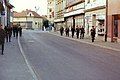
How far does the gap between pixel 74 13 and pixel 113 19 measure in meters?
25.7

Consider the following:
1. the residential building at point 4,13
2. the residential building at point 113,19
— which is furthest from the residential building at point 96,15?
the residential building at point 4,13

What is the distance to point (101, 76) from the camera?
13.8 m

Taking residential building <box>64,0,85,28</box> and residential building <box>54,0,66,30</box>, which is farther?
residential building <box>54,0,66,30</box>

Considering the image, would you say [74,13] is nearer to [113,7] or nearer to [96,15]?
[96,15]

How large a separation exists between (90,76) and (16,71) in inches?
123

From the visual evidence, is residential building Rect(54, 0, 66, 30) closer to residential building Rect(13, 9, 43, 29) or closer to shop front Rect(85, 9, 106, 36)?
shop front Rect(85, 9, 106, 36)

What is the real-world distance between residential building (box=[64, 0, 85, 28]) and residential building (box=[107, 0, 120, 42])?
54.4ft

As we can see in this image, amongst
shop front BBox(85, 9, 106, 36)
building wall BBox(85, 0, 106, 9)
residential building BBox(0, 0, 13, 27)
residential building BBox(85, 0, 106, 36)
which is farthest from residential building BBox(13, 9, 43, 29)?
shop front BBox(85, 9, 106, 36)

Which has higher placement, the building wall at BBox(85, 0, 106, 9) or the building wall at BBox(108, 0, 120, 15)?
the building wall at BBox(85, 0, 106, 9)

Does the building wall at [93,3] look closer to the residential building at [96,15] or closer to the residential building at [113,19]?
the residential building at [96,15]

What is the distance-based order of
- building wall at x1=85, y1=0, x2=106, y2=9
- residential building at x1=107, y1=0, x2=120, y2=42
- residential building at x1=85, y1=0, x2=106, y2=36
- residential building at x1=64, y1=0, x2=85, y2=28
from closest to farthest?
residential building at x1=107, y1=0, x2=120, y2=42 → residential building at x1=85, y1=0, x2=106, y2=36 → building wall at x1=85, y1=0, x2=106, y2=9 → residential building at x1=64, y1=0, x2=85, y2=28

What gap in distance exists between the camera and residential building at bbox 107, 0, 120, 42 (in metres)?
41.8

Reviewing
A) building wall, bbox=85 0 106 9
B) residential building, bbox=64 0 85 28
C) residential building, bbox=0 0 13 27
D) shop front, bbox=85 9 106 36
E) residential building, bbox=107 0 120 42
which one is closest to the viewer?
residential building, bbox=107 0 120 42

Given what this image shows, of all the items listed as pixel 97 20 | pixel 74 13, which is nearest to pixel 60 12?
pixel 74 13
